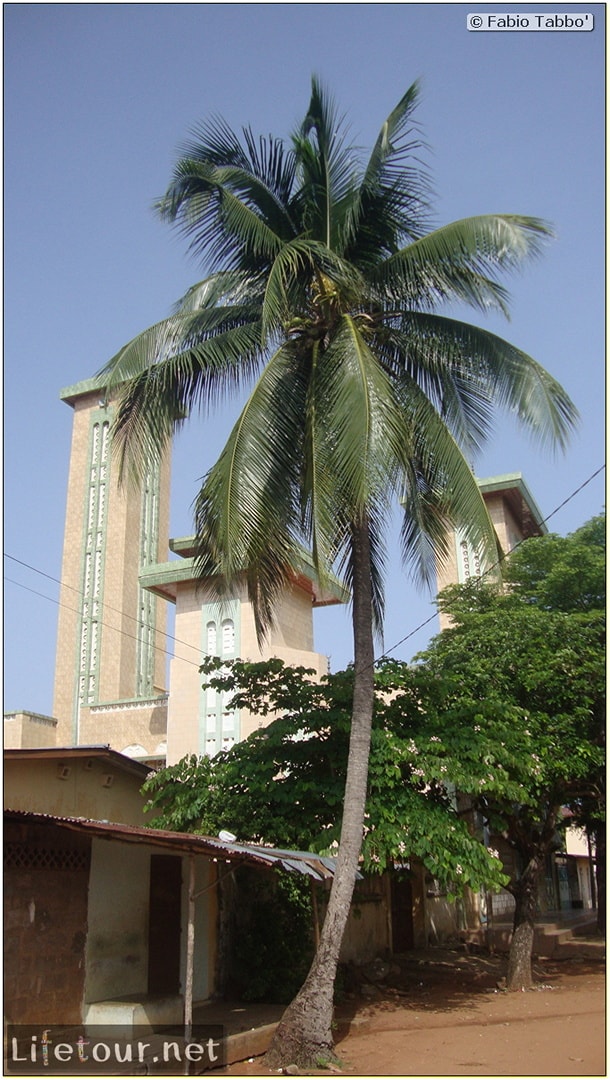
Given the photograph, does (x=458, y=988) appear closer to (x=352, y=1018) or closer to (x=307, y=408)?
(x=352, y=1018)

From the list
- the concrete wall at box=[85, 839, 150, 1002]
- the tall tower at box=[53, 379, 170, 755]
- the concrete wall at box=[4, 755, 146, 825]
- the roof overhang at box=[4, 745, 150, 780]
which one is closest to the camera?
the concrete wall at box=[85, 839, 150, 1002]

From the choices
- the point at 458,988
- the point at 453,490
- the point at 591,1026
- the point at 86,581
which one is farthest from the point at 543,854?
the point at 86,581

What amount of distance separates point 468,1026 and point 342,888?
3997 mm

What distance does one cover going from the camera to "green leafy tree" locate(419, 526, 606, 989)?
15.7 metres

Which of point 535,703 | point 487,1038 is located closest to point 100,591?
point 535,703

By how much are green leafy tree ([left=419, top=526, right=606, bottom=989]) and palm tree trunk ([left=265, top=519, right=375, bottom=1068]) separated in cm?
362

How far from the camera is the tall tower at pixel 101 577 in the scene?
38156mm

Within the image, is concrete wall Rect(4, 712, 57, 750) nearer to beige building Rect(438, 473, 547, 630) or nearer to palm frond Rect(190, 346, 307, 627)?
beige building Rect(438, 473, 547, 630)

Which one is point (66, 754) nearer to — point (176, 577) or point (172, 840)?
point (172, 840)

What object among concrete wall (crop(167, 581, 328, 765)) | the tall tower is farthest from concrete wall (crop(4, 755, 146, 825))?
the tall tower

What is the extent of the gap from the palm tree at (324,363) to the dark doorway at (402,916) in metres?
11.2

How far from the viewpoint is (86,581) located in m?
39.7

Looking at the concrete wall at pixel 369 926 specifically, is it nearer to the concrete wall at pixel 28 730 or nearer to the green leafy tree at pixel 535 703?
the green leafy tree at pixel 535 703

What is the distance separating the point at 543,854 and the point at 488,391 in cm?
960
